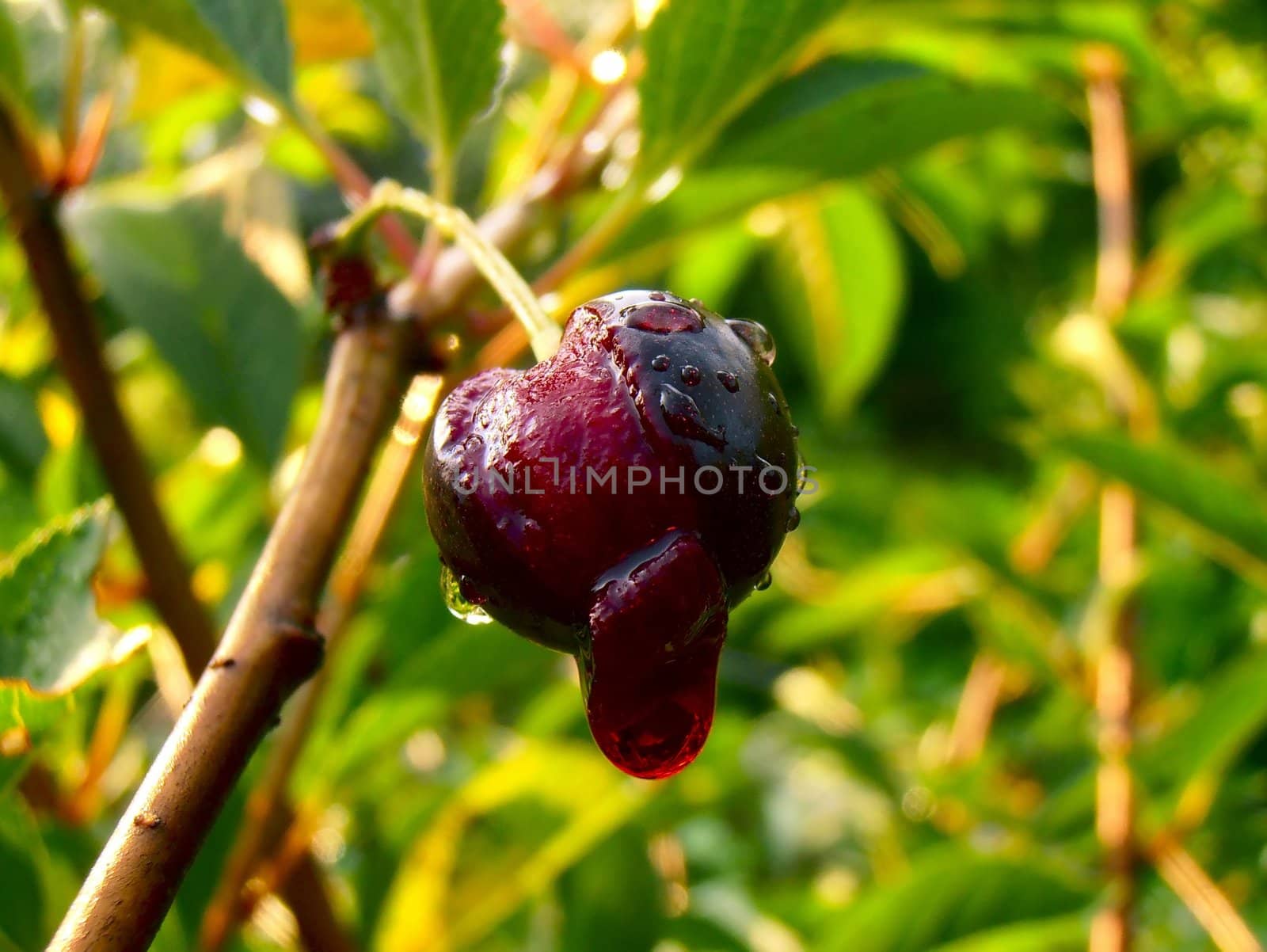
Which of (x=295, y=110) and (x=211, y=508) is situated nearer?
(x=295, y=110)

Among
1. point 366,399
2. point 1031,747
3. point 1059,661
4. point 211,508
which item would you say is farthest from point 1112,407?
point 366,399

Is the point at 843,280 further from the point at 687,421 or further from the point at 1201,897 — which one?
the point at 687,421

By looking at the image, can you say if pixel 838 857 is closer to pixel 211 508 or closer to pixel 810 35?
pixel 211 508

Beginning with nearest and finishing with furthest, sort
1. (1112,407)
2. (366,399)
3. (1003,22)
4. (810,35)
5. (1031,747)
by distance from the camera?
1. (366,399)
2. (810,35)
3. (1003,22)
4. (1112,407)
5. (1031,747)

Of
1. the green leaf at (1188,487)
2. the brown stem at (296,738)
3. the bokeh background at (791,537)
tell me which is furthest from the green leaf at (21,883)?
the green leaf at (1188,487)

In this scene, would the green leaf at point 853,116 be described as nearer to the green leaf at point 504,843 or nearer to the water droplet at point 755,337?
the water droplet at point 755,337

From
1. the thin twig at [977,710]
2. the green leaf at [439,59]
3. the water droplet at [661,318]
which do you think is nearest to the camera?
the water droplet at [661,318]
